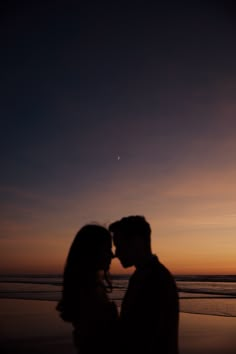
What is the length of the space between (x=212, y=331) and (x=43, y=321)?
4.70 meters

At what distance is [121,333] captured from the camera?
2582 mm

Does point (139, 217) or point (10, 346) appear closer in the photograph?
point (139, 217)

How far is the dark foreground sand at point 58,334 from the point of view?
8.90 m

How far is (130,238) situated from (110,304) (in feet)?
1.77

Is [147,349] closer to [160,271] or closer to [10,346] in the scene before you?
[160,271]

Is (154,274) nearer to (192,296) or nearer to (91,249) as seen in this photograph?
(91,249)

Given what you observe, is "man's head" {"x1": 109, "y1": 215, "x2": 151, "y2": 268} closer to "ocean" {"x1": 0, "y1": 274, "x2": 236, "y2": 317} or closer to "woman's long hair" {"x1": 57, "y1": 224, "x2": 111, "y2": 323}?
"woman's long hair" {"x1": 57, "y1": 224, "x2": 111, "y2": 323}

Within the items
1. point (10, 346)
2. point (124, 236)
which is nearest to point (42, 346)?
point (10, 346)

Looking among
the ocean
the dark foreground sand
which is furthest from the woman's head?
the ocean

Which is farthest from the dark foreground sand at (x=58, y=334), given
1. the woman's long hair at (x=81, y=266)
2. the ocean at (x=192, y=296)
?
the woman's long hair at (x=81, y=266)

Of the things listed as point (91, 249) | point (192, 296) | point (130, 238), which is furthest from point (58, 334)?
point (192, 296)

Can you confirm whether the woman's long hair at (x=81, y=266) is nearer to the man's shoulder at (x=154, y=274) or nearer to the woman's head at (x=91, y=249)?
the woman's head at (x=91, y=249)

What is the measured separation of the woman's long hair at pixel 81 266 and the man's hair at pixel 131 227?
17 centimetres

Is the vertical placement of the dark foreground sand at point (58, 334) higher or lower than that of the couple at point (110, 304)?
lower
